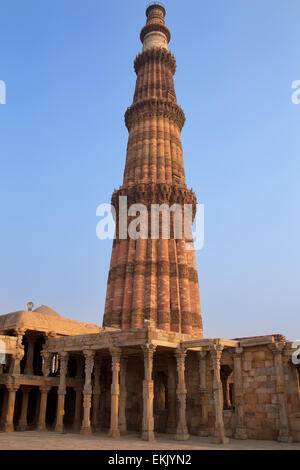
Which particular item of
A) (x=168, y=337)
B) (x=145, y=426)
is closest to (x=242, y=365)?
(x=168, y=337)

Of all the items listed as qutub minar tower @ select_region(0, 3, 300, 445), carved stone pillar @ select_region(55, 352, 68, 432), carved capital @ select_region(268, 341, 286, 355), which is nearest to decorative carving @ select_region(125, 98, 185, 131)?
qutub minar tower @ select_region(0, 3, 300, 445)

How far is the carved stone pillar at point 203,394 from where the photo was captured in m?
22.9

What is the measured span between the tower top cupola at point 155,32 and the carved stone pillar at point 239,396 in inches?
1493

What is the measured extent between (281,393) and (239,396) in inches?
89.0

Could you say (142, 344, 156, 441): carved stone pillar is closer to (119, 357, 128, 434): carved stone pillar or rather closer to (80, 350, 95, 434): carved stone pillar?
(119, 357, 128, 434): carved stone pillar

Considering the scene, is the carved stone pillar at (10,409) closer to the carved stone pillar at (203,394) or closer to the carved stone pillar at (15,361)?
the carved stone pillar at (15,361)

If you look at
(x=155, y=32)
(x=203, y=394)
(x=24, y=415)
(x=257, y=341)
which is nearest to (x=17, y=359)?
(x=24, y=415)

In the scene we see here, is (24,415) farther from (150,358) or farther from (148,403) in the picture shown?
(150,358)

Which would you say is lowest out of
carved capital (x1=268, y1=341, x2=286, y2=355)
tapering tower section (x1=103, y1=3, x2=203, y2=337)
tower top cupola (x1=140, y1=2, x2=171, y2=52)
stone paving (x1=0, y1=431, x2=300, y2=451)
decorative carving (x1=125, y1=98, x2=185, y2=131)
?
stone paving (x1=0, y1=431, x2=300, y2=451)

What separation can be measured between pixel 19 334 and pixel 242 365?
1301 cm

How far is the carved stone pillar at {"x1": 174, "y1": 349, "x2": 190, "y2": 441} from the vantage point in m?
20.7

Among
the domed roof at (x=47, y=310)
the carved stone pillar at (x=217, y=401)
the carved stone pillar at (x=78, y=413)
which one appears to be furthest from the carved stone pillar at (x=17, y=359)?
the carved stone pillar at (x=217, y=401)

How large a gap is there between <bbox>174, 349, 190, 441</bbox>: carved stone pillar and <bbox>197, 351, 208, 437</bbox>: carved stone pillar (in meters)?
1.75
